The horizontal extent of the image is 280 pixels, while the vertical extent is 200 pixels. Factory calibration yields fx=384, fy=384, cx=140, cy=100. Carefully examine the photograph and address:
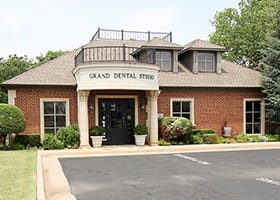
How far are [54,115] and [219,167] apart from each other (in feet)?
33.9

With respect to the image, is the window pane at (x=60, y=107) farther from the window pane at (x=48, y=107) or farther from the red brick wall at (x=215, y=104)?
the red brick wall at (x=215, y=104)

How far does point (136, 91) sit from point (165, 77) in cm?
222

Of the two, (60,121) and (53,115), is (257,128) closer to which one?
(60,121)

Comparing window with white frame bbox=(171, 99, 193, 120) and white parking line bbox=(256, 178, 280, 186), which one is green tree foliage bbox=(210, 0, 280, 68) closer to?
window with white frame bbox=(171, 99, 193, 120)

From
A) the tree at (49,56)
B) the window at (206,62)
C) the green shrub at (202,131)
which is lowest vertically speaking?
the green shrub at (202,131)

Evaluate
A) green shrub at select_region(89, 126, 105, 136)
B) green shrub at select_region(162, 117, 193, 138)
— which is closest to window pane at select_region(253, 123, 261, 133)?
green shrub at select_region(162, 117, 193, 138)

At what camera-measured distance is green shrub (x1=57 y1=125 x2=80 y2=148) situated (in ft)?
61.9

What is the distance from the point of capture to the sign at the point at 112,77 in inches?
733

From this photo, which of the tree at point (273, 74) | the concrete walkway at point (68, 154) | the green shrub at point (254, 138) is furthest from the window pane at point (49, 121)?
the tree at point (273, 74)

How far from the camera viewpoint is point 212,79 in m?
23.0

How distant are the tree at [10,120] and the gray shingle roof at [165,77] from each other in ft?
5.22

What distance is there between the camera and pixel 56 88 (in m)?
20.1

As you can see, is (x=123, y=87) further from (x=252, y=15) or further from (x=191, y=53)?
(x=252, y=15)

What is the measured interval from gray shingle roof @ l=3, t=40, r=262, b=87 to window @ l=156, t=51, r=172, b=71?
49 centimetres
